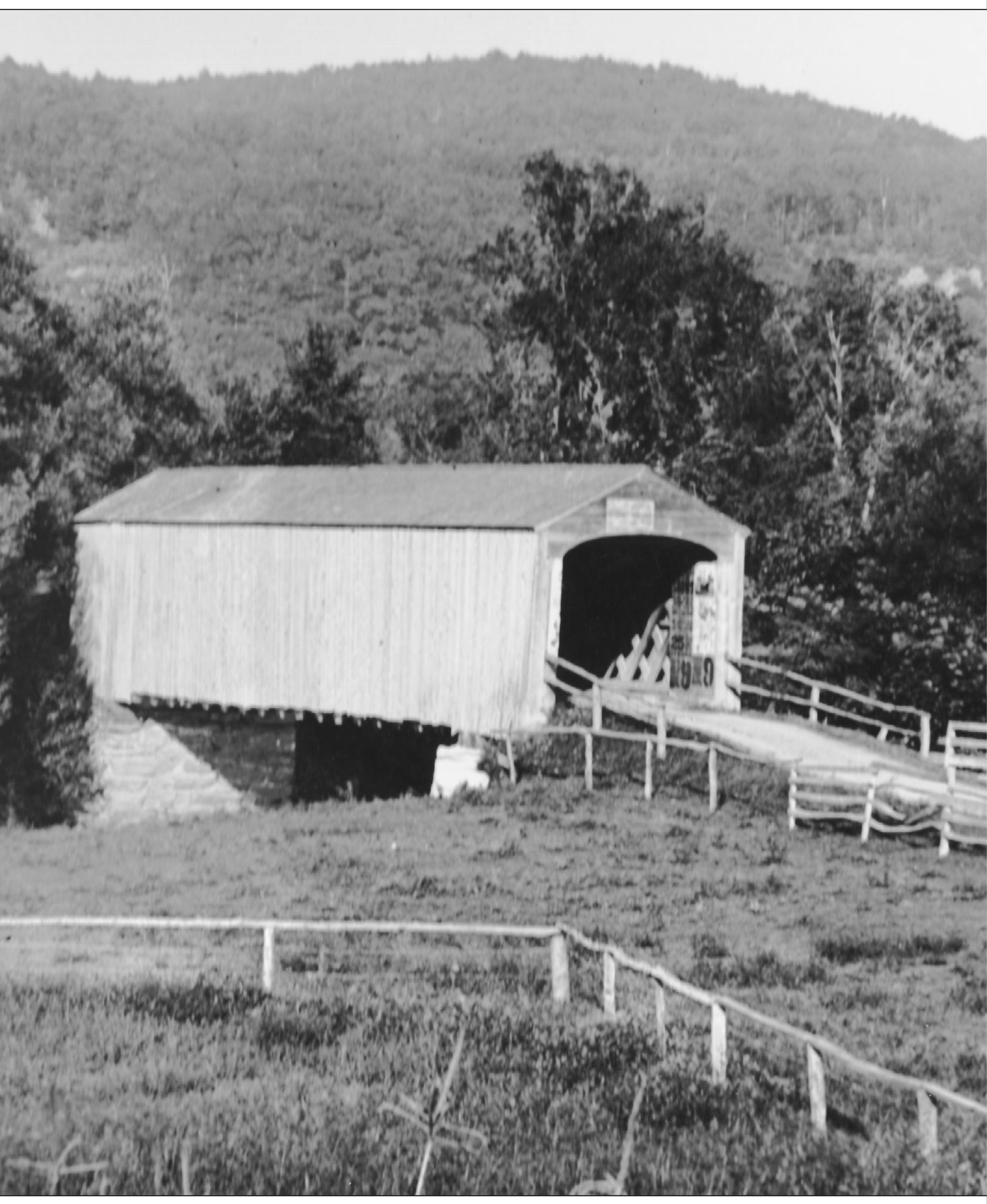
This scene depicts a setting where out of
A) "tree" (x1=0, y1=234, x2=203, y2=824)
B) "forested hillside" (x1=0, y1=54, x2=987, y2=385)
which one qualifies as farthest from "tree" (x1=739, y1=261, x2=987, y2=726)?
"forested hillside" (x1=0, y1=54, x2=987, y2=385)

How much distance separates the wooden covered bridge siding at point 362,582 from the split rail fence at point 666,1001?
8.81 m

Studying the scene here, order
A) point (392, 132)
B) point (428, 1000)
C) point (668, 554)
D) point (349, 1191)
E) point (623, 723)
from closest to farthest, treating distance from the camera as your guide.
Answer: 1. point (349, 1191)
2. point (428, 1000)
3. point (623, 723)
4. point (668, 554)
5. point (392, 132)

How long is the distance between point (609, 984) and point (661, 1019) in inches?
30.6

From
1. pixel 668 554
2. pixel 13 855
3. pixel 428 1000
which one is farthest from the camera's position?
pixel 668 554

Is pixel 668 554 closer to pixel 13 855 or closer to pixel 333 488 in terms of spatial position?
pixel 333 488

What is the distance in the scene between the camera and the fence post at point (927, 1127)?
29.7 ft

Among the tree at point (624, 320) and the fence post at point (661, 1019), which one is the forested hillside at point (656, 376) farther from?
the fence post at point (661, 1019)

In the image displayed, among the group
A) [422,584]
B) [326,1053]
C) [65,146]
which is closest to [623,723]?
[422,584]

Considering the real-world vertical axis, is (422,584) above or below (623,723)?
above

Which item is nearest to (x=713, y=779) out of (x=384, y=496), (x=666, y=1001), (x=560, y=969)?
(x=384, y=496)

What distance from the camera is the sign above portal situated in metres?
24.2

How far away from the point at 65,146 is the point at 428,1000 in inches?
2945

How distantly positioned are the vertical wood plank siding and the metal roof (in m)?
0.24

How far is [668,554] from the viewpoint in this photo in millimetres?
27141
